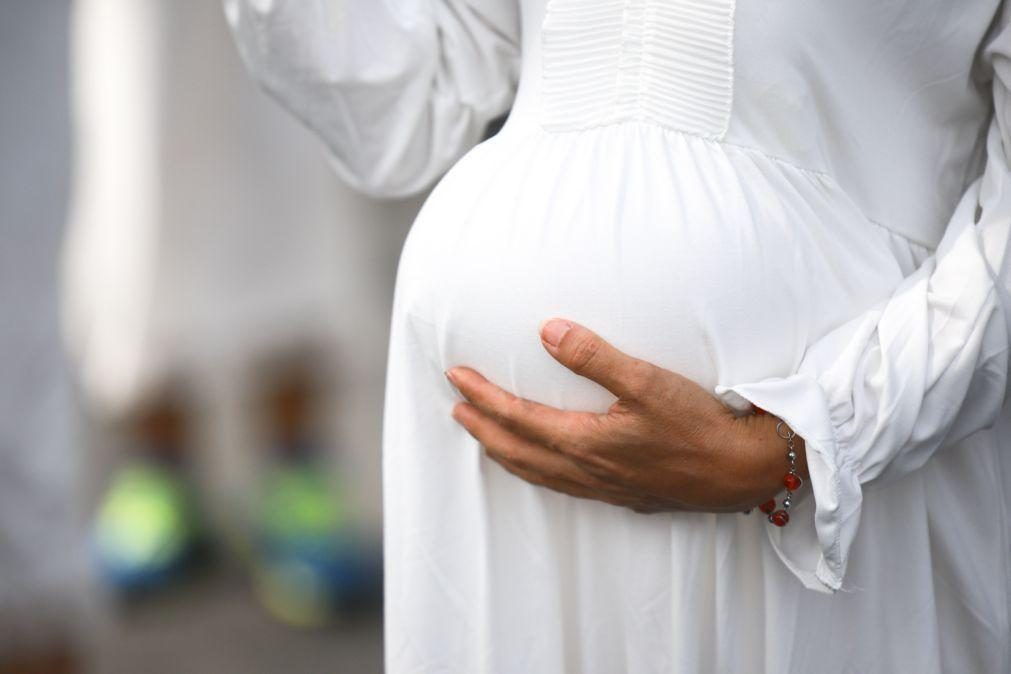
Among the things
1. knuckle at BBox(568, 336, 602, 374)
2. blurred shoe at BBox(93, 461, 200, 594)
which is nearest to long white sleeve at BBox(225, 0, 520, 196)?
knuckle at BBox(568, 336, 602, 374)

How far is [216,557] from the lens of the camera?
314cm

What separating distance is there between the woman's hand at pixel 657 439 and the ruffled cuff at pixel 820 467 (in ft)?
0.10

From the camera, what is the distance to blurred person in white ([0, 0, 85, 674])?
155 cm

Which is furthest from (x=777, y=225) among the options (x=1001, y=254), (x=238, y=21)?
(x=238, y=21)

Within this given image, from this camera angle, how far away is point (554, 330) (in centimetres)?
90

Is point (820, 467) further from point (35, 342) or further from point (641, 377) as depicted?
point (35, 342)

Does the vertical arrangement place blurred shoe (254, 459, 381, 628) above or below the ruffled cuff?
below

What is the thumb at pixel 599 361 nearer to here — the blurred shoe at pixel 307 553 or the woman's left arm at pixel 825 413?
the woman's left arm at pixel 825 413

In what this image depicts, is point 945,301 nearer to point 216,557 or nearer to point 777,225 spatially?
point 777,225

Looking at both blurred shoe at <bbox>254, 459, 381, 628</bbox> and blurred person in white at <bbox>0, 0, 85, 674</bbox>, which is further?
blurred shoe at <bbox>254, 459, 381, 628</bbox>

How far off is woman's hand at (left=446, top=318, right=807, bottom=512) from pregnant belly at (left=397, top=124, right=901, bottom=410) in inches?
1.0

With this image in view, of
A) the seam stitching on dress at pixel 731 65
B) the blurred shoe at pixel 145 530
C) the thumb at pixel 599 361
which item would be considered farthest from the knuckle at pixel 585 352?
the blurred shoe at pixel 145 530

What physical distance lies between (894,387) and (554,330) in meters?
0.26

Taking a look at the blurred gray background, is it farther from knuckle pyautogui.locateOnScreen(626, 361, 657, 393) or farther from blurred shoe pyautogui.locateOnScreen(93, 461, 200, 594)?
knuckle pyautogui.locateOnScreen(626, 361, 657, 393)
